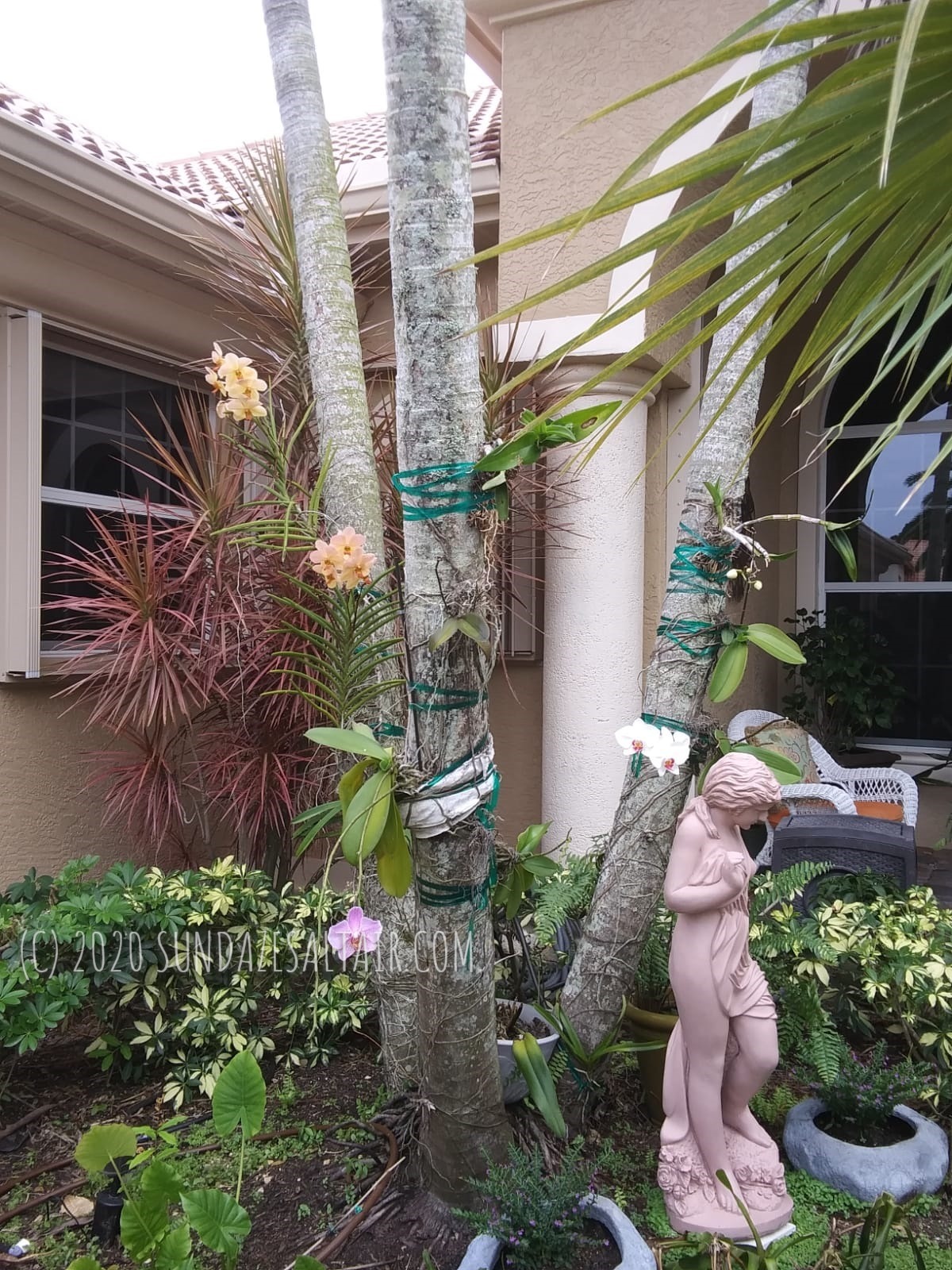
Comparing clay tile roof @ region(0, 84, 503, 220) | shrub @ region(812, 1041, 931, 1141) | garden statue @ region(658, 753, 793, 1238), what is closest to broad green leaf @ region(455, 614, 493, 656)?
garden statue @ region(658, 753, 793, 1238)

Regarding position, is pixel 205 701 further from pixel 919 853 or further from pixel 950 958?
pixel 919 853

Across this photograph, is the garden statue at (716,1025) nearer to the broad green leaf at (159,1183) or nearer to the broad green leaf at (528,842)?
the broad green leaf at (528,842)

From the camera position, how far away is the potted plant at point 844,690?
6.18m

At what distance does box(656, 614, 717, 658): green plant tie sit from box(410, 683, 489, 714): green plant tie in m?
0.81

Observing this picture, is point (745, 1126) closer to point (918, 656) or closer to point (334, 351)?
point (334, 351)

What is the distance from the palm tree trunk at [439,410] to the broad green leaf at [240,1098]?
1.39 ft

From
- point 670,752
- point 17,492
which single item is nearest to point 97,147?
point 17,492

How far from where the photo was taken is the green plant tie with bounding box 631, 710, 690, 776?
248cm

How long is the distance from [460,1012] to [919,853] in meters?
4.53

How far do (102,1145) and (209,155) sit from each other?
7234 millimetres

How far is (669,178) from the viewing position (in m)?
0.83

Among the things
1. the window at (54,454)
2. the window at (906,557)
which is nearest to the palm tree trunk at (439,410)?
the window at (54,454)

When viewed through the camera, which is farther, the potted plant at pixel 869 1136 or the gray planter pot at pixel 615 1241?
the potted plant at pixel 869 1136

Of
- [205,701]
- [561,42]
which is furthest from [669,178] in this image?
[561,42]
